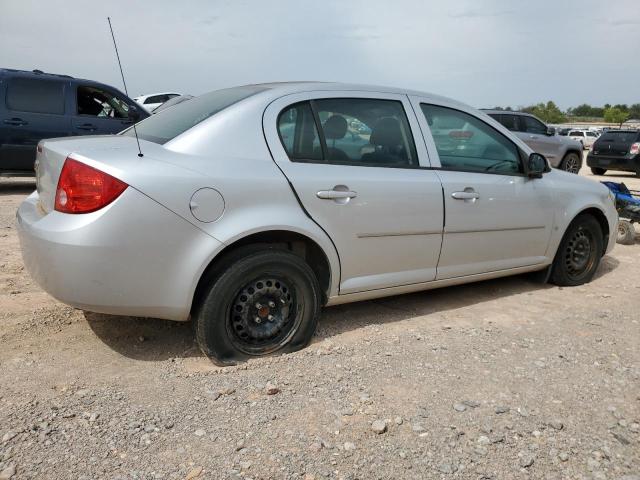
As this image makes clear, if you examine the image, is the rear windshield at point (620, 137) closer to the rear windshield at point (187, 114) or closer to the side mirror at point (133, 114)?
the side mirror at point (133, 114)

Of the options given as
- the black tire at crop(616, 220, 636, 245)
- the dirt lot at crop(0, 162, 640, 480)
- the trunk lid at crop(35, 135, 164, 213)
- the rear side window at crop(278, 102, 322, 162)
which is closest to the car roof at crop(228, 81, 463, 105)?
the rear side window at crop(278, 102, 322, 162)

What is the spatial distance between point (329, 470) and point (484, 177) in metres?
2.54

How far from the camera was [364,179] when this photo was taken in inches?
138

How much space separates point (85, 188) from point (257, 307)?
111 cm

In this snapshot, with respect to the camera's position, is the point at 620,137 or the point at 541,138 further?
the point at 620,137

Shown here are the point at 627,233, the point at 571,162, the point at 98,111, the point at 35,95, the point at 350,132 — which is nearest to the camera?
the point at 350,132

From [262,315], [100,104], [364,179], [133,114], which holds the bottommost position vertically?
[262,315]

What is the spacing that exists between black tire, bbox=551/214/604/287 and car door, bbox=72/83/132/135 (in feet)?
24.5

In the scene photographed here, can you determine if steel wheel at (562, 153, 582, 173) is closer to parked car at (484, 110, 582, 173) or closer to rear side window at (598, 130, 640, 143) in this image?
parked car at (484, 110, 582, 173)

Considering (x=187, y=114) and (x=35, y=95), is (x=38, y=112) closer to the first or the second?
(x=35, y=95)

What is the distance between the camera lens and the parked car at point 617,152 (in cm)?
1570

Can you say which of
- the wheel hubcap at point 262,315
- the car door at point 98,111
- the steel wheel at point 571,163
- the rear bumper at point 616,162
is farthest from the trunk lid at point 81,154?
the rear bumper at point 616,162

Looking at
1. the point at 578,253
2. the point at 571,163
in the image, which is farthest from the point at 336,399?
the point at 571,163

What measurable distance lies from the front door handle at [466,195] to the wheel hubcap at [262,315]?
1.36 metres
